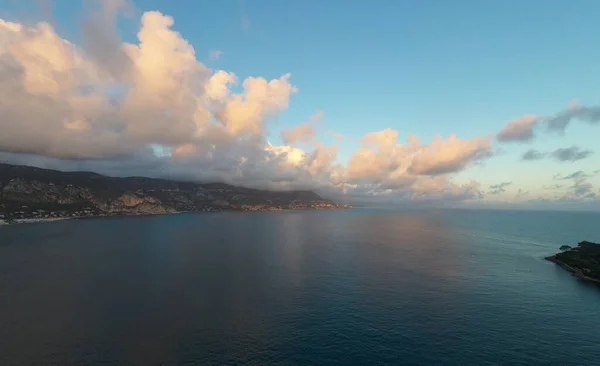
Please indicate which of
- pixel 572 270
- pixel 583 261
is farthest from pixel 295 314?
pixel 583 261

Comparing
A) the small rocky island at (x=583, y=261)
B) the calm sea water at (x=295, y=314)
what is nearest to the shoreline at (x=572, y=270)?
the small rocky island at (x=583, y=261)

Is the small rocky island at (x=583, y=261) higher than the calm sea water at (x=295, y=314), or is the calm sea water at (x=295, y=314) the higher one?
the small rocky island at (x=583, y=261)

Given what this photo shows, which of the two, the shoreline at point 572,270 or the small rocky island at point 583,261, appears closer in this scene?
the shoreline at point 572,270

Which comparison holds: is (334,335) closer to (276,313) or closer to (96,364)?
(276,313)

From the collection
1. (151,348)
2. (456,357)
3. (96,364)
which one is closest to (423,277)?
(456,357)

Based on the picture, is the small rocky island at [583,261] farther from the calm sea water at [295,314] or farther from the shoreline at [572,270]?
the calm sea water at [295,314]

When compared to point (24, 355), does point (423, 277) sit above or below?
above

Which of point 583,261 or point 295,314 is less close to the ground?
point 583,261

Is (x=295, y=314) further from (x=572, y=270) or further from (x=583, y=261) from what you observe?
(x=583, y=261)

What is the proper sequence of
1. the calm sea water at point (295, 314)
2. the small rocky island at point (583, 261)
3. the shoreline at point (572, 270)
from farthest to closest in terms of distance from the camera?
the small rocky island at point (583, 261) → the shoreline at point (572, 270) → the calm sea water at point (295, 314)
